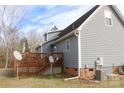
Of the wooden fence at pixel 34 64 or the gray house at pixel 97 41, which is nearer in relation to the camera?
the gray house at pixel 97 41

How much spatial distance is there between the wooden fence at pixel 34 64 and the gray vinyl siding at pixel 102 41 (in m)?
3.56

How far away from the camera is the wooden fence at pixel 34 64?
51.2 ft

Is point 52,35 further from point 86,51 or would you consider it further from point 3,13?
point 86,51

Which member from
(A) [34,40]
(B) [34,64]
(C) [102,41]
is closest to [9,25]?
(B) [34,64]

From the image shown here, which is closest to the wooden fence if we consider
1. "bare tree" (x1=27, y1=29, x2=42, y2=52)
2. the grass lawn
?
the grass lawn

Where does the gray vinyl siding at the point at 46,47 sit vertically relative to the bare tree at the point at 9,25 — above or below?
below

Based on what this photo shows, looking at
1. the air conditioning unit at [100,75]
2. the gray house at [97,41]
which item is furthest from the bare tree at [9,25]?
the air conditioning unit at [100,75]

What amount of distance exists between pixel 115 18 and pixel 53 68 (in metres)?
6.15

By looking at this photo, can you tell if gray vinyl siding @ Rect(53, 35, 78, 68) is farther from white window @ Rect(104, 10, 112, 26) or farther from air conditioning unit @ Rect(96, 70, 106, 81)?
white window @ Rect(104, 10, 112, 26)

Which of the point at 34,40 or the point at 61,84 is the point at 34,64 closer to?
the point at 61,84

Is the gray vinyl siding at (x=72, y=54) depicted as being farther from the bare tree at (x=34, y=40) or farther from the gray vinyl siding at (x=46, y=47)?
the bare tree at (x=34, y=40)

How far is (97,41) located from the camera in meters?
13.8

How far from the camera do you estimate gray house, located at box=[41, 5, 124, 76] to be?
13234 mm

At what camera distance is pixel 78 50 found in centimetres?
1309
